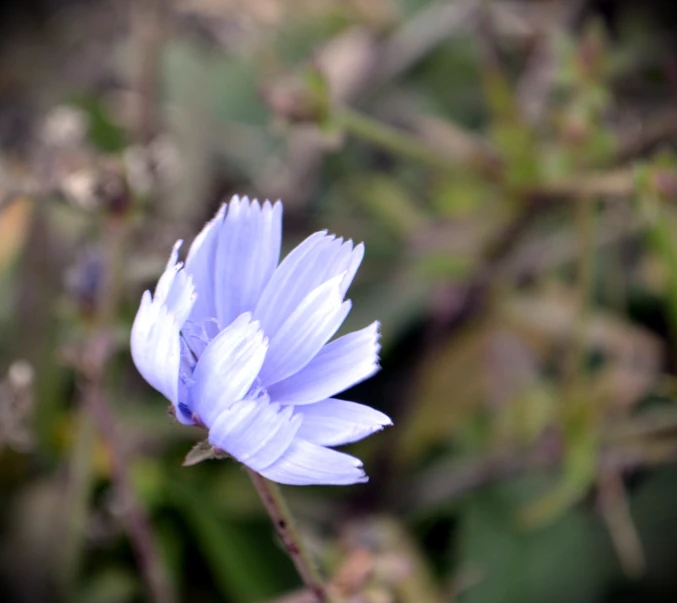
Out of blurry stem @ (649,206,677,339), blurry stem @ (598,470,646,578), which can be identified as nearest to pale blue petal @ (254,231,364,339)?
blurry stem @ (649,206,677,339)

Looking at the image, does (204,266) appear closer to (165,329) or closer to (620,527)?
(165,329)

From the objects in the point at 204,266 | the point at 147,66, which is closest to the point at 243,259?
the point at 204,266

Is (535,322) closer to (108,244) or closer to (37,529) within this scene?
(108,244)

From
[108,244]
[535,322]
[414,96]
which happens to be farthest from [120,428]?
[414,96]

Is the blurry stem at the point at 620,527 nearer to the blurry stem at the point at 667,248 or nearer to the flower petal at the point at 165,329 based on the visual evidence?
the blurry stem at the point at 667,248

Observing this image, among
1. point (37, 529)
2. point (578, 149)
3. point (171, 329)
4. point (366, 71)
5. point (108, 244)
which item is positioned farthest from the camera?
point (366, 71)

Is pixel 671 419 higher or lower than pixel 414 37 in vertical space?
lower

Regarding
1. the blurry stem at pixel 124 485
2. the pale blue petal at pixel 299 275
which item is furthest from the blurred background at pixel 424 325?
the pale blue petal at pixel 299 275
